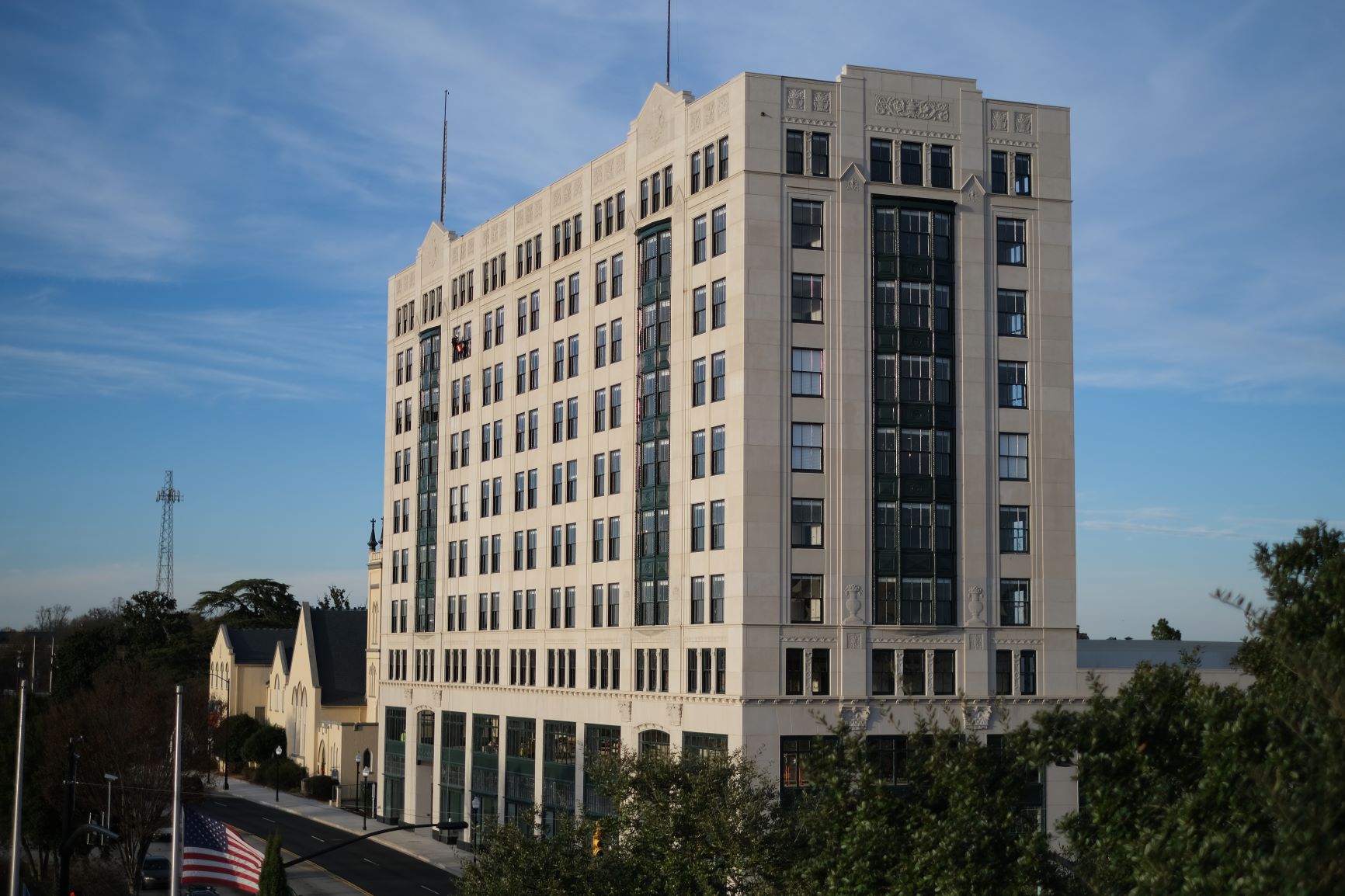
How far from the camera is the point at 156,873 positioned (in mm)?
84188

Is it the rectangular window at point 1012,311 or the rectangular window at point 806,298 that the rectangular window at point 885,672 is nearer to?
the rectangular window at point 806,298

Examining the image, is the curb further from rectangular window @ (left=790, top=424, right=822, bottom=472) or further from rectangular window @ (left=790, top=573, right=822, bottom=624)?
rectangular window @ (left=790, top=424, right=822, bottom=472)

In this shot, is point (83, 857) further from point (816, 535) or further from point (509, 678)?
point (816, 535)

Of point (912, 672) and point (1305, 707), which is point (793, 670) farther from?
point (1305, 707)

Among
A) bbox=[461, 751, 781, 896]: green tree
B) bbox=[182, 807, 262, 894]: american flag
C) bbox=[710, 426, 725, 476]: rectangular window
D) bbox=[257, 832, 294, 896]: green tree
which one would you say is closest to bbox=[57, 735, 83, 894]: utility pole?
bbox=[182, 807, 262, 894]: american flag

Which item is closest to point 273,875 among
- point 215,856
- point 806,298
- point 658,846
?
point 215,856

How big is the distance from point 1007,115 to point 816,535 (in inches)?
851

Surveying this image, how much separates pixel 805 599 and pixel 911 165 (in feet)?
66.4

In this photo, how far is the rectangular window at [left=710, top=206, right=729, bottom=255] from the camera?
6925 centimetres

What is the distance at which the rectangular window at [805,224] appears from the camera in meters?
68.4

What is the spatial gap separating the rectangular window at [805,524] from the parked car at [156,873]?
1628 inches

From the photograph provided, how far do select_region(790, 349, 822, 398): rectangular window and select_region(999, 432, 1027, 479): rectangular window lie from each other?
30.1 ft

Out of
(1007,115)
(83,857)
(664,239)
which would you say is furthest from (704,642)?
(83,857)

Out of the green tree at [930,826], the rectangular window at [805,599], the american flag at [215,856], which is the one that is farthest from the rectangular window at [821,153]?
the american flag at [215,856]
